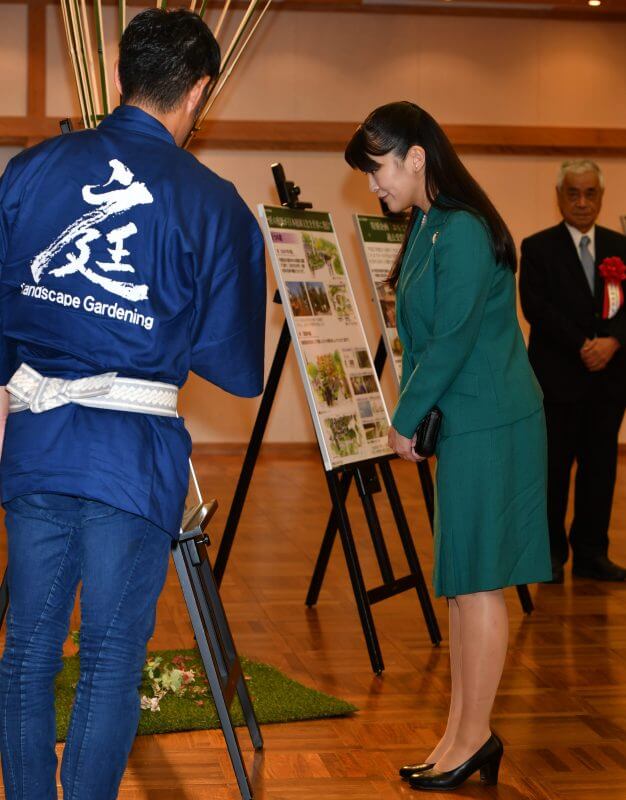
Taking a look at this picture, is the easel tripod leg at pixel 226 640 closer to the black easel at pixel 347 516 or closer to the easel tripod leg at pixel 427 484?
the black easel at pixel 347 516

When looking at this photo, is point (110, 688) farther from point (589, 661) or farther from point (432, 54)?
point (432, 54)

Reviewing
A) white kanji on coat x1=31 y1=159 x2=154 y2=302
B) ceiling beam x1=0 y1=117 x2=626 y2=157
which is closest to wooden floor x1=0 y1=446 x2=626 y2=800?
white kanji on coat x1=31 y1=159 x2=154 y2=302

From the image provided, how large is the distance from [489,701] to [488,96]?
744 cm

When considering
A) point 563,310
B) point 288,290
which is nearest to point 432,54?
point 563,310

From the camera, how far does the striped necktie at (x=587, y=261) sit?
15.8 ft

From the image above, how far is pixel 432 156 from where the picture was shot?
8.43ft

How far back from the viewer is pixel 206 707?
10.1 feet

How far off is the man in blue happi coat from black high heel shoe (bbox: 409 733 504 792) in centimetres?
98

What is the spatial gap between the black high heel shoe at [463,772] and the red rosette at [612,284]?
8.44 feet

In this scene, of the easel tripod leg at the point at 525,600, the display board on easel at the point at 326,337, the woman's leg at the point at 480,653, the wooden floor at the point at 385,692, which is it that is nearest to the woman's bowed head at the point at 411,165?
the woman's leg at the point at 480,653

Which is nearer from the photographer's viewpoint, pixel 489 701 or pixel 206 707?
pixel 489 701

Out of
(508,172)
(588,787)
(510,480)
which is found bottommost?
(588,787)

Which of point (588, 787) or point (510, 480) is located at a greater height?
point (510, 480)

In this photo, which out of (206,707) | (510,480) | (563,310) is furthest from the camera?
(563,310)
